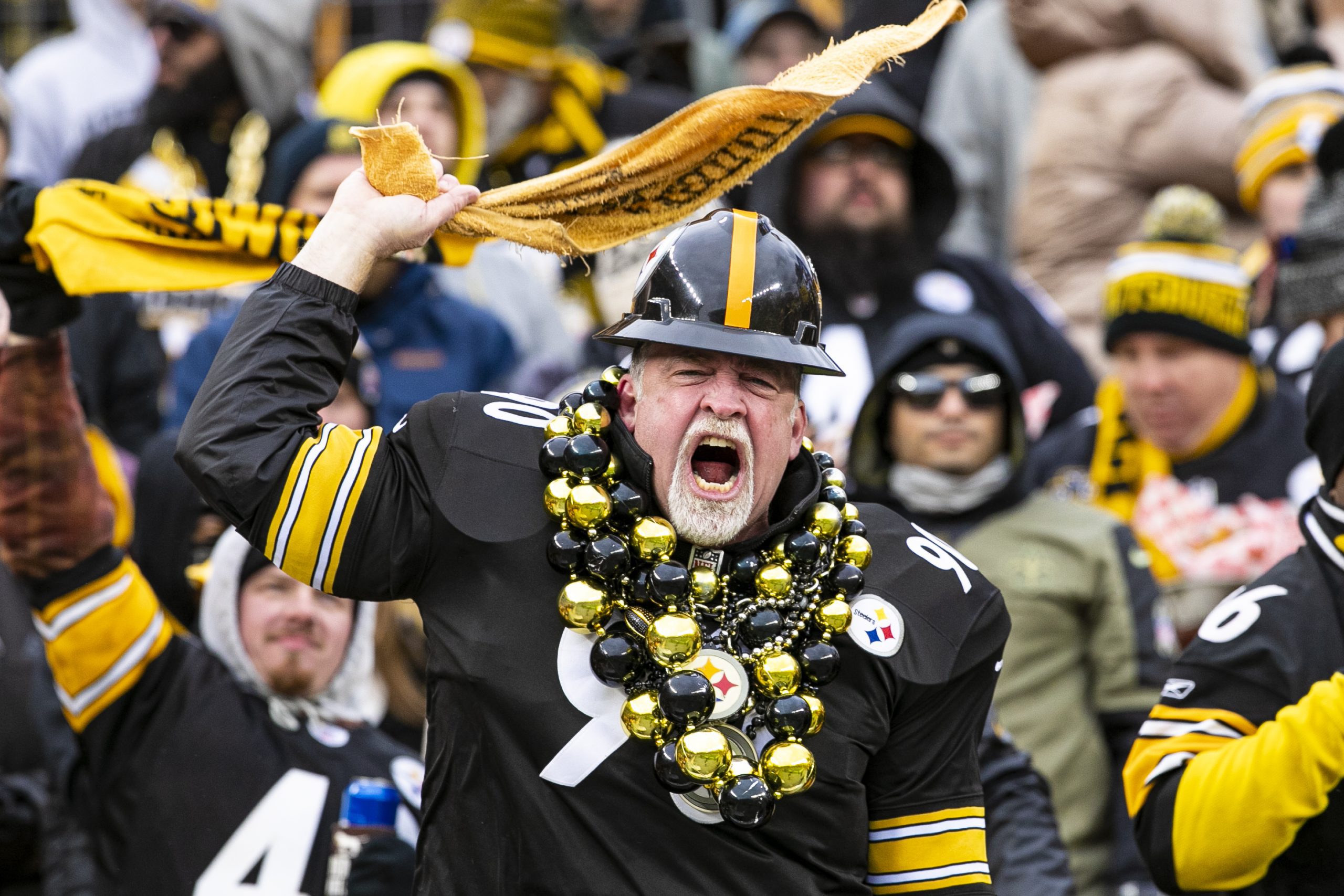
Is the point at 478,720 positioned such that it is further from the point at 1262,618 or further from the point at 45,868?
the point at 45,868

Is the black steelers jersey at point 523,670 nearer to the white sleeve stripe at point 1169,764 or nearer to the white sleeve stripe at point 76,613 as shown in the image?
the white sleeve stripe at point 1169,764

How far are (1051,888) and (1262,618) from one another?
1.02m

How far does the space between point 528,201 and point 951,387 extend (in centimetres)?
237

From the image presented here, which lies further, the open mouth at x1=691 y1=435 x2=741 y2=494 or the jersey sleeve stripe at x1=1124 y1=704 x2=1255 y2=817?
the jersey sleeve stripe at x1=1124 y1=704 x2=1255 y2=817

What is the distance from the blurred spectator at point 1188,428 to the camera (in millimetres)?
5867

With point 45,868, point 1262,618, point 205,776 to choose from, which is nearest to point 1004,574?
point 1262,618

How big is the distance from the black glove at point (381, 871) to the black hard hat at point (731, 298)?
1.50 metres

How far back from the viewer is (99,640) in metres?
4.38

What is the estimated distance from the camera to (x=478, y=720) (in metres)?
3.46

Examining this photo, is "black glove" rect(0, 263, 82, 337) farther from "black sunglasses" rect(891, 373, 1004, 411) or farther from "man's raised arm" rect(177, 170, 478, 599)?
"black sunglasses" rect(891, 373, 1004, 411)

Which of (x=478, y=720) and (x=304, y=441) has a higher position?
(x=304, y=441)

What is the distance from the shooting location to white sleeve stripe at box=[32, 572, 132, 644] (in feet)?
14.3

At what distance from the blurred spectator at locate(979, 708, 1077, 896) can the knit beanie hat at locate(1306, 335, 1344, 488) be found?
1.09 meters

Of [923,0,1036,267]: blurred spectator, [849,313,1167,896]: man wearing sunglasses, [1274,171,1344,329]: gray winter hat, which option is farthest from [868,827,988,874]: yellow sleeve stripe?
[923,0,1036,267]: blurred spectator
